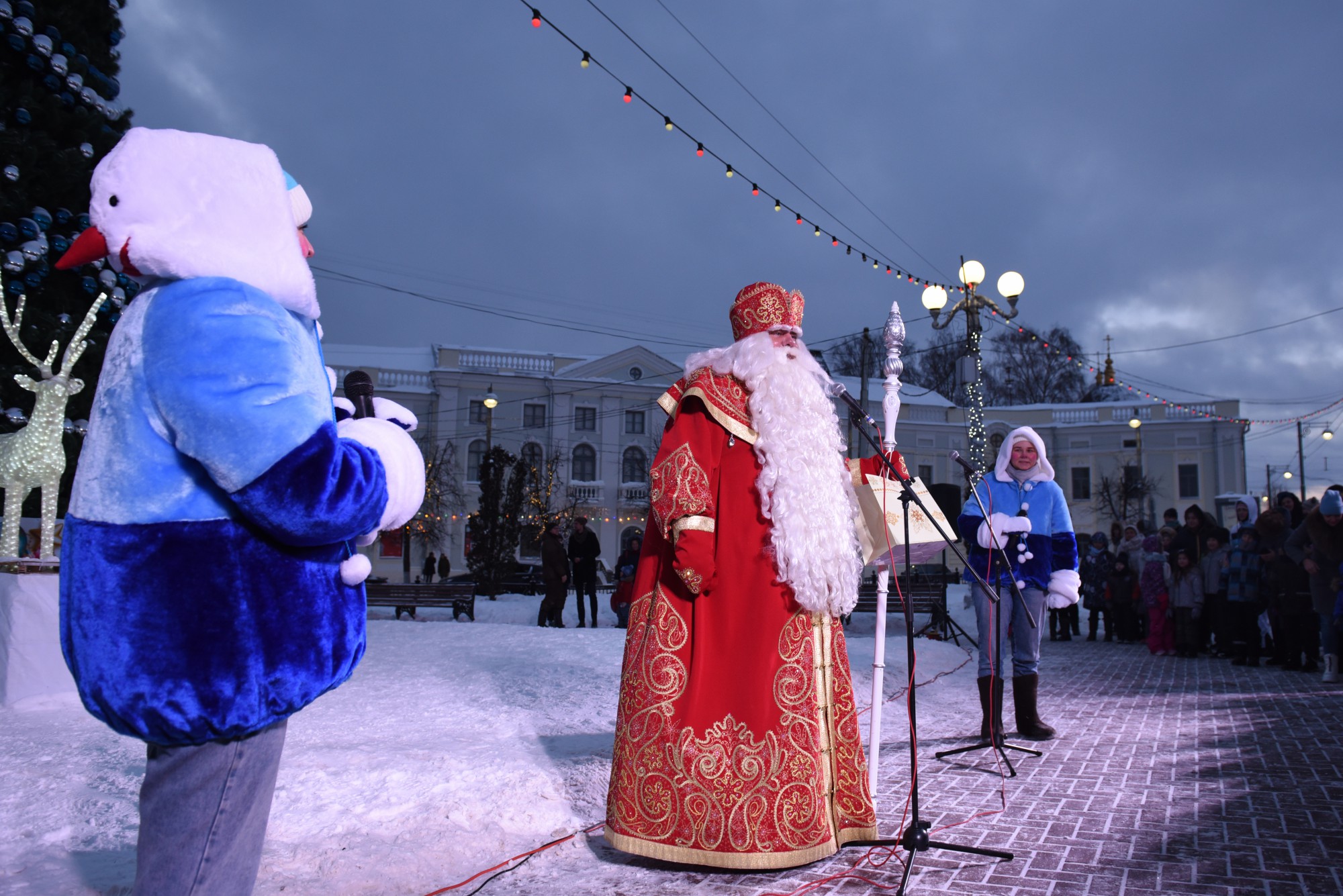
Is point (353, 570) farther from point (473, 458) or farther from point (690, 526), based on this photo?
point (473, 458)

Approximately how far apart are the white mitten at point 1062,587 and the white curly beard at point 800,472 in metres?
2.57

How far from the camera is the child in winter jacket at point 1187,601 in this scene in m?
11.7

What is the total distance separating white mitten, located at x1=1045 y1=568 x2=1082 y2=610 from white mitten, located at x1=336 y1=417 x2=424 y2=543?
490 centimetres

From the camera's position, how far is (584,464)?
40.3 m

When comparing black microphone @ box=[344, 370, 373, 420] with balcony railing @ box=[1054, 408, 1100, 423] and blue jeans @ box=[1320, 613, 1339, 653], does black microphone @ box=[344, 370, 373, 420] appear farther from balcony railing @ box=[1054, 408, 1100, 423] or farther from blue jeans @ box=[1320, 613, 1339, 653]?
balcony railing @ box=[1054, 408, 1100, 423]

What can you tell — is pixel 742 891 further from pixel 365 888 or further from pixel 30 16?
pixel 30 16

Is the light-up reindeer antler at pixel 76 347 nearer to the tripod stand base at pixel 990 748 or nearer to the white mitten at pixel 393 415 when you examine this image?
the white mitten at pixel 393 415

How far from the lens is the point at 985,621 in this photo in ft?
19.0

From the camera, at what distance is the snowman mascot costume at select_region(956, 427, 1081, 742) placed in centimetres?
571

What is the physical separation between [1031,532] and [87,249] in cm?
547

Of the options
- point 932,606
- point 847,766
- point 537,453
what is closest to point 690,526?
point 847,766

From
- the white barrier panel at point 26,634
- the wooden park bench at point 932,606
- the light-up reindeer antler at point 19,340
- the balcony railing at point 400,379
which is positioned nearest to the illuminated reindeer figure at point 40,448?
the light-up reindeer antler at point 19,340

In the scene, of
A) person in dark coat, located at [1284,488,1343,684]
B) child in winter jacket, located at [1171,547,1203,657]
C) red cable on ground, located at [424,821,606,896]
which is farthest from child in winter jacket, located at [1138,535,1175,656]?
red cable on ground, located at [424,821,606,896]

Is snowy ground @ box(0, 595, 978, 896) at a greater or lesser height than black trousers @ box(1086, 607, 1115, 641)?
greater
